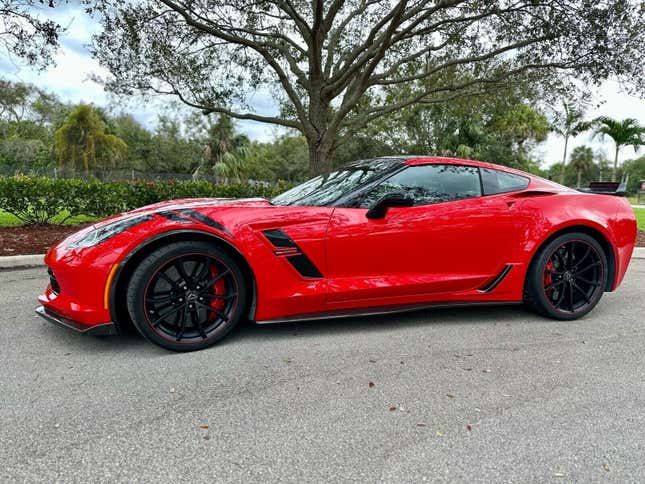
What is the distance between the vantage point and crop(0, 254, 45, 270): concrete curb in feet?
16.6

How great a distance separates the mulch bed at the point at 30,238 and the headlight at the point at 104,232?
11.9 feet

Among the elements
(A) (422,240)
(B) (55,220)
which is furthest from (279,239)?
(B) (55,220)

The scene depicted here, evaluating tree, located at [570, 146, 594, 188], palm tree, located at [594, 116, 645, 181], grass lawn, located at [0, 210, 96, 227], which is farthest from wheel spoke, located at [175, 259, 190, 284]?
tree, located at [570, 146, 594, 188]

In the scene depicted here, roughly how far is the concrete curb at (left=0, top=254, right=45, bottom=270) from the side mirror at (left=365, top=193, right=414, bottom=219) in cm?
462

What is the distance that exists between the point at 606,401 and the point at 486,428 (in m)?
0.79

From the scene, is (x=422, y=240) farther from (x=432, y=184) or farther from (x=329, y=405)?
(x=329, y=405)

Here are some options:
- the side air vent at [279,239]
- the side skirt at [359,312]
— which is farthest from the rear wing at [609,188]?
the side air vent at [279,239]

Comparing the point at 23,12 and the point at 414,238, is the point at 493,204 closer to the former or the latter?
the point at 414,238

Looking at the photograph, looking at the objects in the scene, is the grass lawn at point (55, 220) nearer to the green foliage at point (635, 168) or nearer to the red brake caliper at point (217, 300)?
the red brake caliper at point (217, 300)

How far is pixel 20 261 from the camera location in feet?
16.8

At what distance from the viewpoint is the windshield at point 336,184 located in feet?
9.98

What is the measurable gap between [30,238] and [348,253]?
5.91 m

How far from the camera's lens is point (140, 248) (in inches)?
101

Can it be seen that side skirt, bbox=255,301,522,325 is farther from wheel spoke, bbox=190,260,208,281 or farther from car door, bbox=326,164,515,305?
wheel spoke, bbox=190,260,208,281
